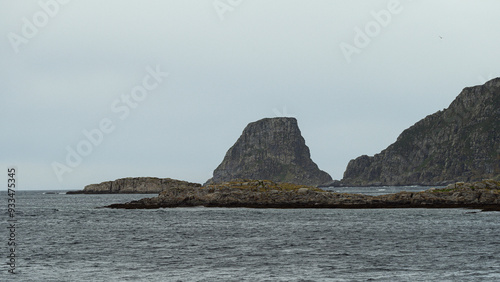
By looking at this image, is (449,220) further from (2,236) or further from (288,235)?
(2,236)

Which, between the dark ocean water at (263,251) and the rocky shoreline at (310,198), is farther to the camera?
the rocky shoreline at (310,198)

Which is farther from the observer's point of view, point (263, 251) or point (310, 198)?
point (310, 198)

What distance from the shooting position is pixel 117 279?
3769cm

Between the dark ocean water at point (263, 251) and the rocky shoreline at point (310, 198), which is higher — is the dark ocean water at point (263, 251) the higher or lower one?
the lower one

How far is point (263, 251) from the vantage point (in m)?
51.7

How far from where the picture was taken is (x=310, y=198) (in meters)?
126

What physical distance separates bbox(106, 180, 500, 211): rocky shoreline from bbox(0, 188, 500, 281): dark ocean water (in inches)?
1163

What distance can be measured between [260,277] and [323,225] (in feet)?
140

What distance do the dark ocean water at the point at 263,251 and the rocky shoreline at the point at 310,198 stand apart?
29541 mm

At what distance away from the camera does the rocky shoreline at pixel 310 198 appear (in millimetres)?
115000

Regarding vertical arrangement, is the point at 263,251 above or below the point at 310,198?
below

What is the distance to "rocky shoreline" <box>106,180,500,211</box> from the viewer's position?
115000 mm

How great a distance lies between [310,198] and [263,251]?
247ft

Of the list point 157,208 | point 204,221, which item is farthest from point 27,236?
point 157,208
